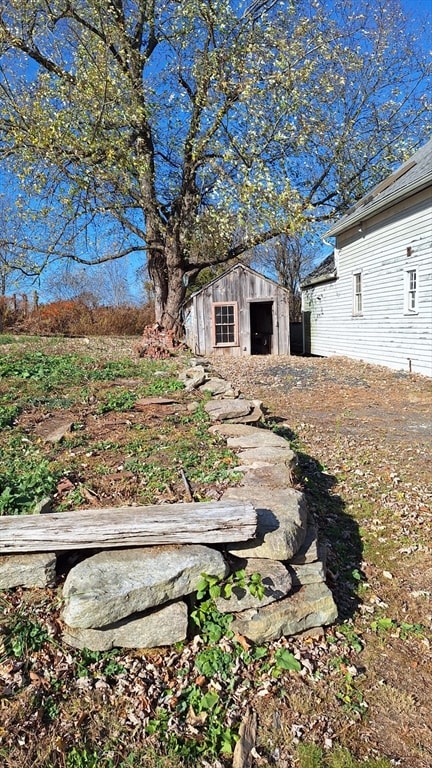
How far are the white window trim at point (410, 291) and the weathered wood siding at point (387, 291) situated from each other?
7cm

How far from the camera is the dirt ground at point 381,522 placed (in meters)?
2.19

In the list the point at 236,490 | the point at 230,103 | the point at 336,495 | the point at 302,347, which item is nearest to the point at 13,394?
the point at 236,490

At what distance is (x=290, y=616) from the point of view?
8.31ft

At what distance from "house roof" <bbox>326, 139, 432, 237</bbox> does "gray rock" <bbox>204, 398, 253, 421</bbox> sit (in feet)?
21.9

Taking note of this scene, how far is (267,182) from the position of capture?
11.9 metres

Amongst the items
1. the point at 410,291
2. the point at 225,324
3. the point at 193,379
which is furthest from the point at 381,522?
the point at 225,324

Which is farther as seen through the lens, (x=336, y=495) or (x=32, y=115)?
(x=32, y=115)

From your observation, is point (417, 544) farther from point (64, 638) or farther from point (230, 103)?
point (230, 103)

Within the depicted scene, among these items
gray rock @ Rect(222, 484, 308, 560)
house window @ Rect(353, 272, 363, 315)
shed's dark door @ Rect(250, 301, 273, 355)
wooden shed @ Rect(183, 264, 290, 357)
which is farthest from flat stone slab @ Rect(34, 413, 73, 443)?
shed's dark door @ Rect(250, 301, 273, 355)

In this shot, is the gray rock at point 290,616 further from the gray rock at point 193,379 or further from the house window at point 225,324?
the house window at point 225,324

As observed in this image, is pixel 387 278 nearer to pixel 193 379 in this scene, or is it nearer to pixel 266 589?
pixel 193 379

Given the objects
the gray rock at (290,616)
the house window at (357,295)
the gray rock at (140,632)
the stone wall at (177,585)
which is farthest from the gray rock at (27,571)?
the house window at (357,295)

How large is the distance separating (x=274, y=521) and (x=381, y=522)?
5.14 feet

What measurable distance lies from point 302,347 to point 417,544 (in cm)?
1724
